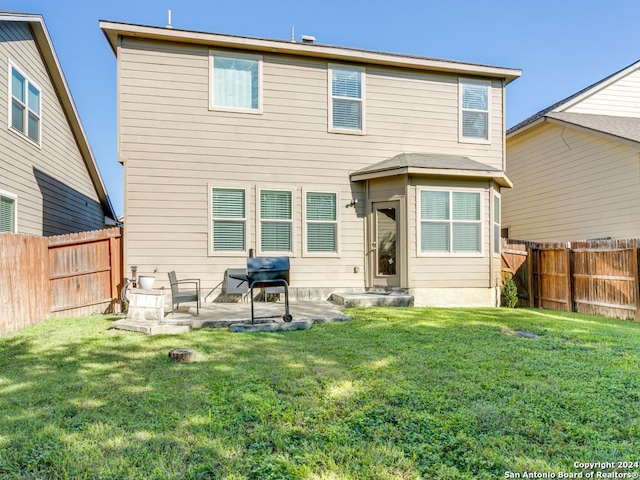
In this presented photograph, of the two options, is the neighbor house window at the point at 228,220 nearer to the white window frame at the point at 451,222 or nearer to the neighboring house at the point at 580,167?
the white window frame at the point at 451,222

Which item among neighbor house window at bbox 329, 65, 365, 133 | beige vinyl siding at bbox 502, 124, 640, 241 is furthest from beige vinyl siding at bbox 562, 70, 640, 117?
neighbor house window at bbox 329, 65, 365, 133

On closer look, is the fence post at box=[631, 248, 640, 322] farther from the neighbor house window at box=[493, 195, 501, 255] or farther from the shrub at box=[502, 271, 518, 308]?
the neighbor house window at box=[493, 195, 501, 255]

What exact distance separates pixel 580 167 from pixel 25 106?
600 inches

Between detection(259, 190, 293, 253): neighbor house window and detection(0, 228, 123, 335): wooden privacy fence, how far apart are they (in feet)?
10.4

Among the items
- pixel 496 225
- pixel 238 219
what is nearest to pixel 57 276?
pixel 238 219

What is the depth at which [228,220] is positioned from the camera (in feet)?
29.3

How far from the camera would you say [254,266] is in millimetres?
5977

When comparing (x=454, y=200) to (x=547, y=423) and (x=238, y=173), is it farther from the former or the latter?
(x=547, y=423)

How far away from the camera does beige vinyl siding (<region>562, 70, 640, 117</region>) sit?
13398mm

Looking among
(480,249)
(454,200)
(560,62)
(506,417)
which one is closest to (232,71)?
(454,200)

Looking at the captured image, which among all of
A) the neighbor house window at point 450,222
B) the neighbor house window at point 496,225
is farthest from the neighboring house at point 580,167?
the neighbor house window at point 450,222

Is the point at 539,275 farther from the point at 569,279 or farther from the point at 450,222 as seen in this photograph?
the point at 450,222

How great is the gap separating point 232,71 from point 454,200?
6088mm

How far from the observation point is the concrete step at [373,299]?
27.7ft
